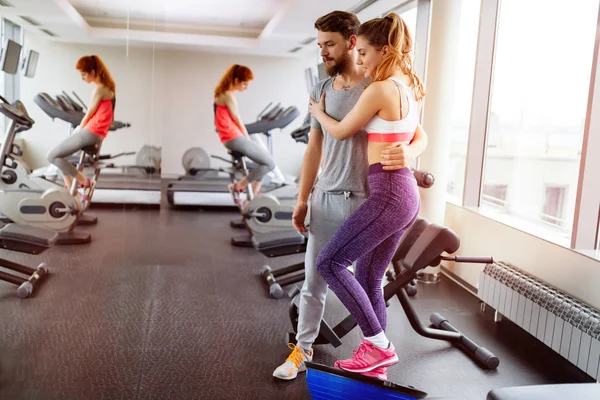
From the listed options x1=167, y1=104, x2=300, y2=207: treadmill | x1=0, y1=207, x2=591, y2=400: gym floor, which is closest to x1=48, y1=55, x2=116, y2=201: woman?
x1=0, y1=207, x2=591, y2=400: gym floor

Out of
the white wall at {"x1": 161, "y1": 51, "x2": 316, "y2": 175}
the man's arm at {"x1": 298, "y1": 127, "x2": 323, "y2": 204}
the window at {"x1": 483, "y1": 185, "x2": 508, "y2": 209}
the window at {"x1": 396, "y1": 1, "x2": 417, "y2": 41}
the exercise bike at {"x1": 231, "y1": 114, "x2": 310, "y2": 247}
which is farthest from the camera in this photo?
the exercise bike at {"x1": 231, "y1": 114, "x2": 310, "y2": 247}

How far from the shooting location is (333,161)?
2307 millimetres

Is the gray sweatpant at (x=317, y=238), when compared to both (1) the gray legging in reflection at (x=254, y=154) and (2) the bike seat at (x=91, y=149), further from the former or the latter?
(1) the gray legging in reflection at (x=254, y=154)

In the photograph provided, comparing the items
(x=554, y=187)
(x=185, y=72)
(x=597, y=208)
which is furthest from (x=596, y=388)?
(x=185, y=72)

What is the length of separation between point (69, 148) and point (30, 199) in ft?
0.57

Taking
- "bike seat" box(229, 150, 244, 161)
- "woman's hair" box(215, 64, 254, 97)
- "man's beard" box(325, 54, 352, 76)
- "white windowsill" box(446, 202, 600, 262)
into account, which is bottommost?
"white windowsill" box(446, 202, 600, 262)

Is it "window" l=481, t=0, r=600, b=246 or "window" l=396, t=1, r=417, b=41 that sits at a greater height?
"window" l=396, t=1, r=417, b=41

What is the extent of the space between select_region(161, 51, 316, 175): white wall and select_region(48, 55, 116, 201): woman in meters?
1.86

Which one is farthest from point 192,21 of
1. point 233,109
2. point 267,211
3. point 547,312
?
point 547,312

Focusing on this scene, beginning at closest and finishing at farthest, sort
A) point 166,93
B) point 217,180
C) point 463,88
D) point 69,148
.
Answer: point 69,148, point 166,93, point 463,88, point 217,180

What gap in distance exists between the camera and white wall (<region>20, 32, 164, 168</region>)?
1.24m

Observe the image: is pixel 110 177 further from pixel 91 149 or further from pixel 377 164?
pixel 377 164

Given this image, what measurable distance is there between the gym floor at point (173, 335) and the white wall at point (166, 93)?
0.31 metres

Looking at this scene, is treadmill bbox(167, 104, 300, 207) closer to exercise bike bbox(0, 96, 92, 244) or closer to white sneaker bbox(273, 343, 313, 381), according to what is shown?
white sneaker bbox(273, 343, 313, 381)
